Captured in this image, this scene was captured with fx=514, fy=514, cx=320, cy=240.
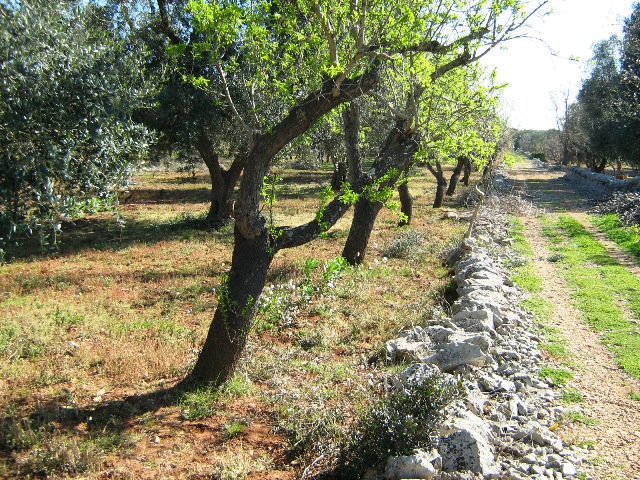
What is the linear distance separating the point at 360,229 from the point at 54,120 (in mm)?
9416

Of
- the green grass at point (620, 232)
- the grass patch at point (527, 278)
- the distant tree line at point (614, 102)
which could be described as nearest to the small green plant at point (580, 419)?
the grass patch at point (527, 278)

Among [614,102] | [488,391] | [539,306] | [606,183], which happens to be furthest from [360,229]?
[606,183]

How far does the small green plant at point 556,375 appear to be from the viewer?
6.99 metres

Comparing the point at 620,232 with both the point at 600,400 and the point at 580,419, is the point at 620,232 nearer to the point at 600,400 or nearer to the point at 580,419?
the point at 600,400

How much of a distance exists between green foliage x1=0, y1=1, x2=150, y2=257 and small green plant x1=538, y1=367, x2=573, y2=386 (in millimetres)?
6062

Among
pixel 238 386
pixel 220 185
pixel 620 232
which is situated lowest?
pixel 238 386

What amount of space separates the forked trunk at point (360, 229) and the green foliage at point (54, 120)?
8.39 metres

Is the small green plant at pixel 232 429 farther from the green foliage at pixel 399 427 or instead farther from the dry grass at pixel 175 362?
the green foliage at pixel 399 427

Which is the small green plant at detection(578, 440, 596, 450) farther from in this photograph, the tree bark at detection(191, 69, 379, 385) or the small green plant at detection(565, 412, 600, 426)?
the tree bark at detection(191, 69, 379, 385)

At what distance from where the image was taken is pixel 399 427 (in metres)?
4.71

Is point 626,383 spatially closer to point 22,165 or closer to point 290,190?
point 22,165

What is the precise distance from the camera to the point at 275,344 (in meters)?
8.26

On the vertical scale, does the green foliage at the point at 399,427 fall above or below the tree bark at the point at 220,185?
below

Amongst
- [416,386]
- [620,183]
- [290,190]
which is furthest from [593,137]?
[416,386]
